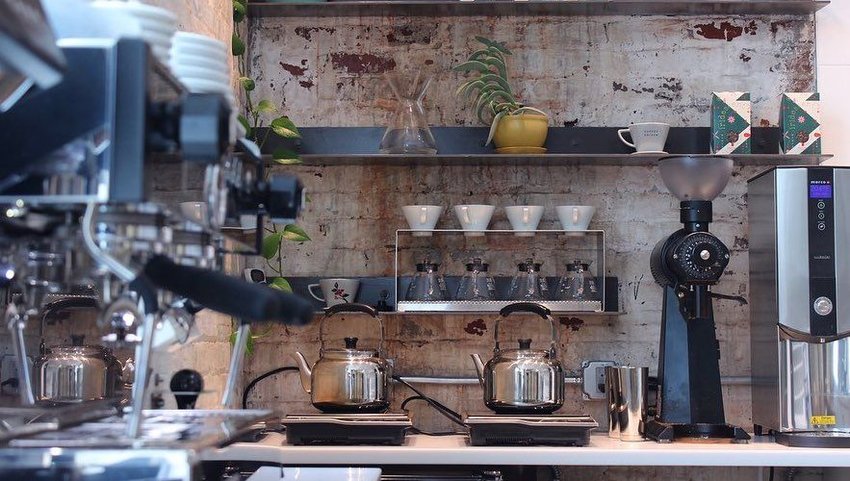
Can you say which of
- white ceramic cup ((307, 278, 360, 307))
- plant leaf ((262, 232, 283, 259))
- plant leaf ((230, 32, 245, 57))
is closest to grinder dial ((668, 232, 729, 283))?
white ceramic cup ((307, 278, 360, 307))

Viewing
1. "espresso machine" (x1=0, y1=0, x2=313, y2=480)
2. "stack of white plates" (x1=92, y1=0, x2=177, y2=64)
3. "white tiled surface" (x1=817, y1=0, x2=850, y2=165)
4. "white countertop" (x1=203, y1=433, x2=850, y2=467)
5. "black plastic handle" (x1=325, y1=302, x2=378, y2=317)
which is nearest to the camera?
"espresso machine" (x1=0, y1=0, x2=313, y2=480)

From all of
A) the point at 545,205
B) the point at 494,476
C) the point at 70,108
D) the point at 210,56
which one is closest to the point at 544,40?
the point at 545,205

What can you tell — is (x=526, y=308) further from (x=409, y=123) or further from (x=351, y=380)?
(x=409, y=123)

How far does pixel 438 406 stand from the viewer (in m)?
3.36

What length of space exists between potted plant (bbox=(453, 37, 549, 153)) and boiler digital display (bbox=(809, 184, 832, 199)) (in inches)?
31.9

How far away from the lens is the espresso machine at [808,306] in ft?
9.95

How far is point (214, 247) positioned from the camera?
1.33 meters

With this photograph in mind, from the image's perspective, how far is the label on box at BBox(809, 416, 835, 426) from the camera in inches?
119

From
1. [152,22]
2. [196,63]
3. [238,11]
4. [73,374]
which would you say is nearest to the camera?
[152,22]

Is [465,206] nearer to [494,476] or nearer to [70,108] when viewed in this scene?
[494,476]

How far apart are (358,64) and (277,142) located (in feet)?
1.38

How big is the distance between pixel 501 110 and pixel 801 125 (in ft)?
3.14

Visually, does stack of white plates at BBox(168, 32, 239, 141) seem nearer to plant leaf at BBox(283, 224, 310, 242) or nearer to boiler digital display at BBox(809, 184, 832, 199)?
plant leaf at BBox(283, 224, 310, 242)

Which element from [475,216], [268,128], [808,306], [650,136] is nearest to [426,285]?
[475,216]
